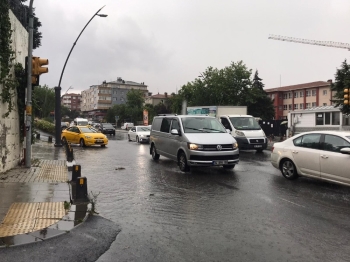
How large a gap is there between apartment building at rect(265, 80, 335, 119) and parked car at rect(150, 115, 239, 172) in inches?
2562

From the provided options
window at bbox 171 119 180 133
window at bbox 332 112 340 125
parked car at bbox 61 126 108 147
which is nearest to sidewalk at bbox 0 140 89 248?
window at bbox 171 119 180 133

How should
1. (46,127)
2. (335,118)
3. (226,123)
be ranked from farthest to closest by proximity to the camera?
(46,127)
(335,118)
(226,123)

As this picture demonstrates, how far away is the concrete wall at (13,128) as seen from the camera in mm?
10141

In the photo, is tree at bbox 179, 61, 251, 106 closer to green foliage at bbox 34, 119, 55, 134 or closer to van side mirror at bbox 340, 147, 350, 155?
green foliage at bbox 34, 119, 55, 134

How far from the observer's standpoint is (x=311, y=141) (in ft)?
31.0

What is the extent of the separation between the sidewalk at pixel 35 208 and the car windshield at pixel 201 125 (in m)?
4.23

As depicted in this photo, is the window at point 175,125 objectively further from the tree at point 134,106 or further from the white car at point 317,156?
the tree at point 134,106

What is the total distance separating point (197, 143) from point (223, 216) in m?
4.82

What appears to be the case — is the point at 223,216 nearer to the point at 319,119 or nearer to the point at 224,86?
the point at 319,119

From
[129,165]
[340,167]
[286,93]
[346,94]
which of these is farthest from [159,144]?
[286,93]

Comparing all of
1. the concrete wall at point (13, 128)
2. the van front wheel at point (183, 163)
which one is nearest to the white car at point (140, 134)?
the concrete wall at point (13, 128)

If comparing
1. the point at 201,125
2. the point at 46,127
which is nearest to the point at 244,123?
the point at 201,125

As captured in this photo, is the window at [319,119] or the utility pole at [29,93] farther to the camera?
the window at [319,119]

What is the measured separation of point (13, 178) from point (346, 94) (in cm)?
1586
